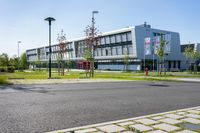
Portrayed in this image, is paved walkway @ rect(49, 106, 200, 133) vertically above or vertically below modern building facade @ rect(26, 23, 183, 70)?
below

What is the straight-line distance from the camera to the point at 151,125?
6199 millimetres

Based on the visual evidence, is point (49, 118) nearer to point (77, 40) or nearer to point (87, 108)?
point (87, 108)

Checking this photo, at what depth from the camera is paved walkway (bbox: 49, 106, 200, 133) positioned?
5.69 metres

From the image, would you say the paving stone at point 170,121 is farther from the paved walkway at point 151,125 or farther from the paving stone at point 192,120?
the paving stone at point 192,120

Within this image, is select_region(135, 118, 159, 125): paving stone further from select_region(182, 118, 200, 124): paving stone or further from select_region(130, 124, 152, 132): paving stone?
select_region(182, 118, 200, 124): paving stone

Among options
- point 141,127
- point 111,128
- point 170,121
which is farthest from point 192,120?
point 111,128

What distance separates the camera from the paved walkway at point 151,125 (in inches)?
224

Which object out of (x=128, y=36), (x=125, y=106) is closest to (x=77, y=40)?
(x=128, y=36)

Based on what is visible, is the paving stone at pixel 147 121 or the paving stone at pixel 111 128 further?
the paving stone at pixel 147 121

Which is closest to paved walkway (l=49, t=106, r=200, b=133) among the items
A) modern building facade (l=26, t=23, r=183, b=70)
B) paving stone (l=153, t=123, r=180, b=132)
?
paving stone (l=153, t=123, r=180, b=132)

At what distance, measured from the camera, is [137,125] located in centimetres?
618

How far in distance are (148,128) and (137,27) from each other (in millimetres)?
61012

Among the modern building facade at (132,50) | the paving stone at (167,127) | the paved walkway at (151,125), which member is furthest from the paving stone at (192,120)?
the modern building facade at (132,50)

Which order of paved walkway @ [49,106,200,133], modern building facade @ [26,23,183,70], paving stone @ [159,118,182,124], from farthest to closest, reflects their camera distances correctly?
modern building facade @ [26,23,183,70] → paving stone @ [159,118,182,124] → paved walkway @ [49,106,200,133]
